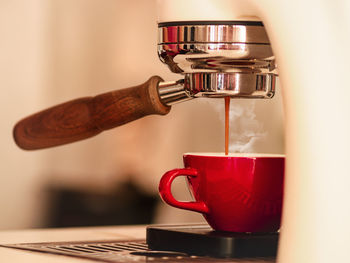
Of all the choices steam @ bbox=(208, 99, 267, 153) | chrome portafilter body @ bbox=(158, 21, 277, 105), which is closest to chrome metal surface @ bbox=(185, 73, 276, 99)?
chrome portafilter body @ bbox=(158, 21, 277, 105)

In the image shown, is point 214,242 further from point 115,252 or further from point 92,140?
point 92,140

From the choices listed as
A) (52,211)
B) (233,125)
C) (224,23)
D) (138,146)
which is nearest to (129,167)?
(138,146)

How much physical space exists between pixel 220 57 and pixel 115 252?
0.51ft

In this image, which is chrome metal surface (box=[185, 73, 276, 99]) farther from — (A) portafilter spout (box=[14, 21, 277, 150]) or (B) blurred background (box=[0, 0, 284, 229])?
(B) blurred background (box=[0, 0, 284, 229])

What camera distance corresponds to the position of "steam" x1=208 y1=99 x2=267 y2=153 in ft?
2.16

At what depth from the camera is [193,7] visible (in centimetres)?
48

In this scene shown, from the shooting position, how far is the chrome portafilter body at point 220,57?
0.49 metres

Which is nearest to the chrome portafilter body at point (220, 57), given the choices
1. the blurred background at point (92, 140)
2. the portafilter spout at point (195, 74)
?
the portafilter spout at point (195, 74)

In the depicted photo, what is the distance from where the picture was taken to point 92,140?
2.53 m

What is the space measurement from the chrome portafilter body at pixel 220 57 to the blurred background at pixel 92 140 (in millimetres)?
1607

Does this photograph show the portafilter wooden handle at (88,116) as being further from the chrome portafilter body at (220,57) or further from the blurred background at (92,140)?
the blurred background at (92,140)

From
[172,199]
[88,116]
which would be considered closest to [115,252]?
[172,199]

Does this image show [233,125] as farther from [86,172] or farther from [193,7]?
[86,172]

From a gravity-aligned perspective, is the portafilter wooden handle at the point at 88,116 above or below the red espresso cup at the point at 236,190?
above
